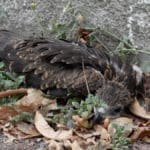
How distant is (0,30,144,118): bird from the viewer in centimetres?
397

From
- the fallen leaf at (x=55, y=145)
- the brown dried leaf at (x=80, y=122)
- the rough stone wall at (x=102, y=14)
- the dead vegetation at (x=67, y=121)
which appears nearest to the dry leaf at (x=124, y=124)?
the dead vegetation at (x=67, y=121)

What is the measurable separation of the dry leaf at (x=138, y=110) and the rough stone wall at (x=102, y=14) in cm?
58

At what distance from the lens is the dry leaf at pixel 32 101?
3844 millimetres

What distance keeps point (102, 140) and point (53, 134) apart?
10.7 inches

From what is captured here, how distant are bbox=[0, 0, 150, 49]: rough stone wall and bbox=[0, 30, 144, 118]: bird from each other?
33 centimetres

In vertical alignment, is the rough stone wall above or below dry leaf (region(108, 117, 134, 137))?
above

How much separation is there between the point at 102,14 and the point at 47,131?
117 cm

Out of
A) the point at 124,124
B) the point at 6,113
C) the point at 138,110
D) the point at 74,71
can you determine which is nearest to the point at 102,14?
the point at 74,71

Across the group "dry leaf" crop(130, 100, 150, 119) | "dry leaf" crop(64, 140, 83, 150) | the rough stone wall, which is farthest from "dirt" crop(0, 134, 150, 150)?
the rough stone wall

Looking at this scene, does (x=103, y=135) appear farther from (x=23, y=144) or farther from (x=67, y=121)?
(x=23, y=144)

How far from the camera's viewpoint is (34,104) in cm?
390

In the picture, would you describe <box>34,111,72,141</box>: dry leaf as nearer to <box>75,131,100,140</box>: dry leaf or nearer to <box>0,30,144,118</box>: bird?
<box>75,131,100,140</box>: dry leaf

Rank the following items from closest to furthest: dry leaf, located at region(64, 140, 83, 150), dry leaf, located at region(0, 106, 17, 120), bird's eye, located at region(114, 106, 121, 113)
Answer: dry leaf, located at region(64, 140, 83, 150) → dry leaf, located at region(0, 106, 17, 120) → bird's eye, located at region(114, 106, 121, 113)

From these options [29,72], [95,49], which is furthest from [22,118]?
[95,49]
